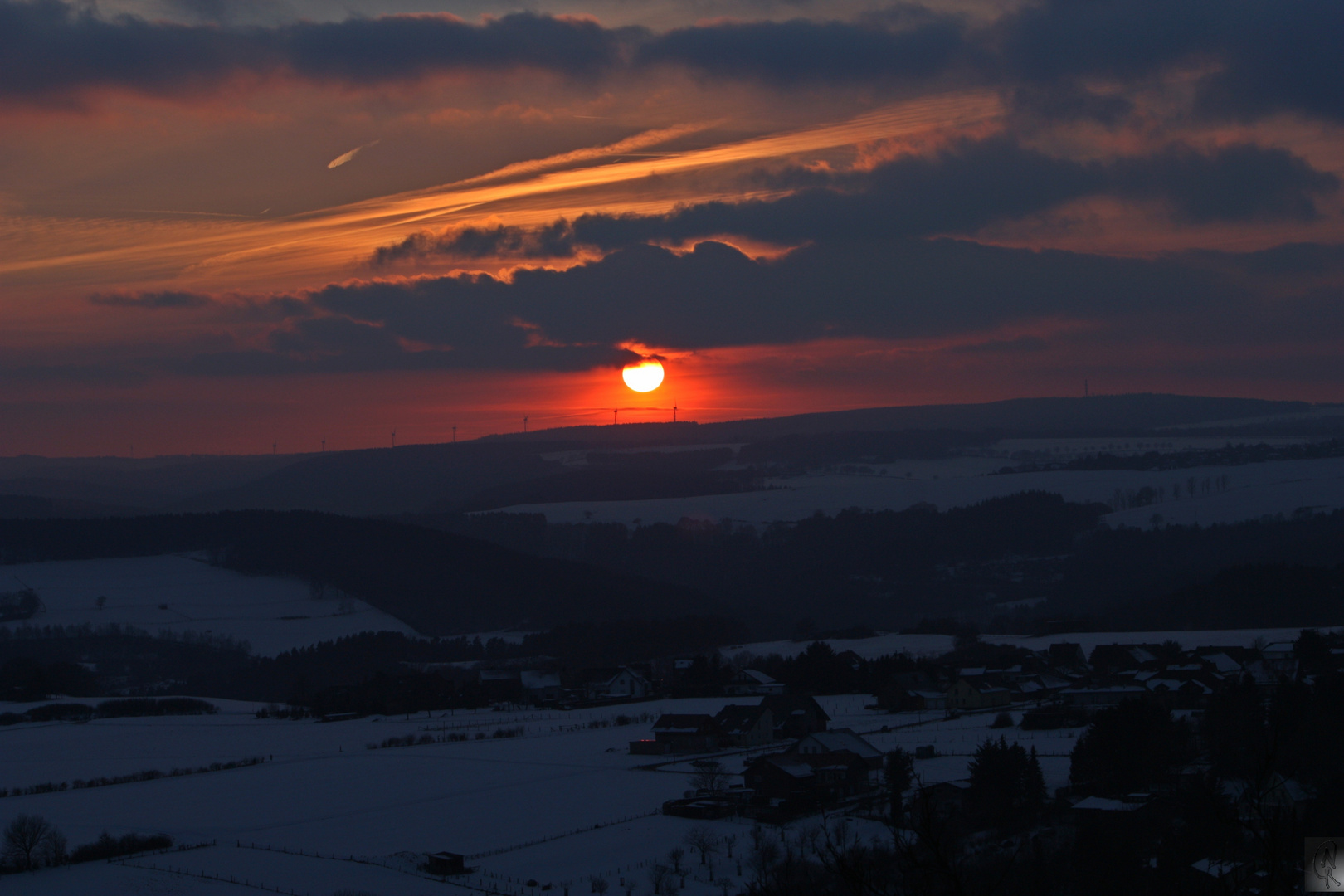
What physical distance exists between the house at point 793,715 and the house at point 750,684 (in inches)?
356

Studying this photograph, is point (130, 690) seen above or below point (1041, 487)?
below

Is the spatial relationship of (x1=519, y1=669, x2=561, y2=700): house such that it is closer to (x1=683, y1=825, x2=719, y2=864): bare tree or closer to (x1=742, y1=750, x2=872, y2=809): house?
(x1=742, y1=750, x2=872, y2=809): house

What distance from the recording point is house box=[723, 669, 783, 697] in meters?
54.6

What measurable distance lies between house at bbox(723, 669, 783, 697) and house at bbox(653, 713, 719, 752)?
11.3m

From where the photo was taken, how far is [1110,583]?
94.3m

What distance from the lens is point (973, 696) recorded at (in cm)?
4819

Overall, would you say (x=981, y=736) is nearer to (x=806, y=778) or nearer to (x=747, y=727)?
(x=747, y=727)

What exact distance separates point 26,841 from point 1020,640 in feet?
164

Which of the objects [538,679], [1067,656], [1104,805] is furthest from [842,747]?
[538,679]

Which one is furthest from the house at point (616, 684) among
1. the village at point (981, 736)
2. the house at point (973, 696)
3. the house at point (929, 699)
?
the house at point (973, 696)

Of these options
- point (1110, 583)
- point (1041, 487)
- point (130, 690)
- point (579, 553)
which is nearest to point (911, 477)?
point (1041, 487)

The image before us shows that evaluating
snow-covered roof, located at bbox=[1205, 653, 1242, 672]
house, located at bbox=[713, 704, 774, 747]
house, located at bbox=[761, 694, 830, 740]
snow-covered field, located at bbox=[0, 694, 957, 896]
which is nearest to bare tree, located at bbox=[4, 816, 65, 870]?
snow-covered field, located at bbox=[0, 694, 957, 896]

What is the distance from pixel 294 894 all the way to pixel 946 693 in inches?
1223

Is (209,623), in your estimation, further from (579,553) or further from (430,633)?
(579,553)
